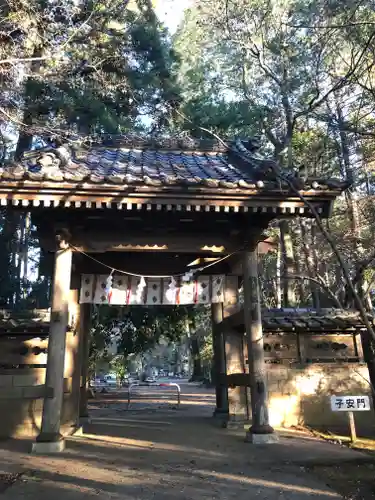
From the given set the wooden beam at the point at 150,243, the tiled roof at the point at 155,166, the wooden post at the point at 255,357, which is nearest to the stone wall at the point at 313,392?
the wooden post at the point at 255,357

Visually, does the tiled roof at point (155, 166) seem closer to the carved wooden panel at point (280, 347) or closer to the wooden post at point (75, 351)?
the wooden post at point (75, 351)

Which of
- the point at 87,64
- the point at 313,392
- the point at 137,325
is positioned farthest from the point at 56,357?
the point at 137,325

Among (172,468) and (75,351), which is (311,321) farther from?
(75,351)

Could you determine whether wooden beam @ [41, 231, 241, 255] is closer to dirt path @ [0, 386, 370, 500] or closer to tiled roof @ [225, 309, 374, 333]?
tiled roof @ [225, 309, 374, 333]

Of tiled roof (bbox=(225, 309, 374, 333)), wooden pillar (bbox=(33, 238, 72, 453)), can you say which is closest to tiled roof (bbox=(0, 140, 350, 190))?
wooden pillar (bbox=(33, 238, 72, 453))

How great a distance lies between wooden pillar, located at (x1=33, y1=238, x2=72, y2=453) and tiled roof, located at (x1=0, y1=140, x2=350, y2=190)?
1345mm

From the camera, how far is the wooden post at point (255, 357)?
22.2 feet

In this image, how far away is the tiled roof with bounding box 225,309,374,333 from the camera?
29.9 feet

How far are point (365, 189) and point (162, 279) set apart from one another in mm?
9382

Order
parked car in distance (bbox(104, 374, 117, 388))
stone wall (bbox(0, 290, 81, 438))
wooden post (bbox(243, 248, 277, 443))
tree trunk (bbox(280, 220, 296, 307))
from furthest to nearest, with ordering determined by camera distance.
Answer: parked car in distance (bbox(104, 374, 117, 388)), tree trunk (bbox(280, 220, 296, 307)), stone wall (bbox(0, 290, 81, 438)), wooden post (bbox(243, 248, 277, 443))

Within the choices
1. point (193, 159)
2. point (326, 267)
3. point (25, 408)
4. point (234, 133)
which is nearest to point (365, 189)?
point (326, 267)

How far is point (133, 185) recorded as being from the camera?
6340 millimetres

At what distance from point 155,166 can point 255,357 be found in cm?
422

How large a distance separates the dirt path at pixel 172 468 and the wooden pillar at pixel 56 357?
295 mm
